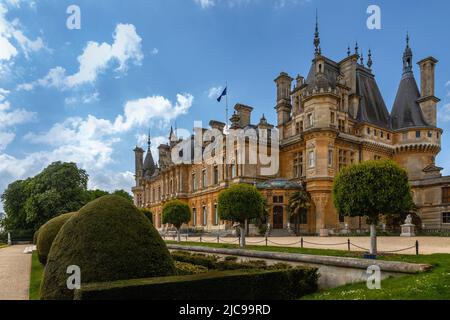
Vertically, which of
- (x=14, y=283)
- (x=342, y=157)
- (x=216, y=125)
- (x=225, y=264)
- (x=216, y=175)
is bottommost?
(x=14, y=283)

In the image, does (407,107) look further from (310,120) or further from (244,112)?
(244,112)

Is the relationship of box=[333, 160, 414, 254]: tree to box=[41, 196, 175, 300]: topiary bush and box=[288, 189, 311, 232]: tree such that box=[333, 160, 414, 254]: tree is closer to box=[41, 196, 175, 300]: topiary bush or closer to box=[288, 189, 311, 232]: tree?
box=[41, 196, 175, 300]: topiary bush

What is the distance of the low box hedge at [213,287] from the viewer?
20.7ft

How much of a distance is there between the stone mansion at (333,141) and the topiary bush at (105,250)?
2710cm

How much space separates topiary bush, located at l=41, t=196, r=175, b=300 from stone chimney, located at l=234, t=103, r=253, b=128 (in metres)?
37.2

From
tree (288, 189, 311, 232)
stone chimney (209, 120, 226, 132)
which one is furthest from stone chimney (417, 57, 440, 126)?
stone chimney (209, 120, 226, 132)

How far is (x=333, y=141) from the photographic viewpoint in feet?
111

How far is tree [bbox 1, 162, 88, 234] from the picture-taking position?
42.4 metres

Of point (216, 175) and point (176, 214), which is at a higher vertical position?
point (216, 175)

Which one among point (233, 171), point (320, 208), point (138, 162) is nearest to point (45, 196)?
point (233, 171)

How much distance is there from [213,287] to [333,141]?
28.9 metres
